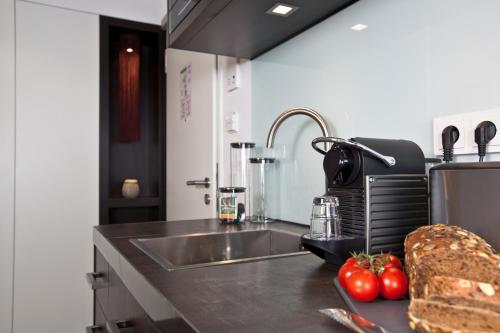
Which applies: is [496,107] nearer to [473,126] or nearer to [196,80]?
[473,126]

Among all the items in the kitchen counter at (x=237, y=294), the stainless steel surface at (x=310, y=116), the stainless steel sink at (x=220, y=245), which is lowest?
the stainless steel sink at (x=220, y=245)

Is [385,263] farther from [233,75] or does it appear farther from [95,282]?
[233,75]

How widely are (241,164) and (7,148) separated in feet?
5.34

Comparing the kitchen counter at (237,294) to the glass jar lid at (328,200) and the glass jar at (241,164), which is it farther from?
the glass jar at (241,164)

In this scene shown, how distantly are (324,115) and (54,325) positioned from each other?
7.31 ft

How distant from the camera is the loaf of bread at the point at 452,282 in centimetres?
41

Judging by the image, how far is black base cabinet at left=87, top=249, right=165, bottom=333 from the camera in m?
0.85

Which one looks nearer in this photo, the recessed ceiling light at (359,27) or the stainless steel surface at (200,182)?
the recessed ceiling light at (359,27)

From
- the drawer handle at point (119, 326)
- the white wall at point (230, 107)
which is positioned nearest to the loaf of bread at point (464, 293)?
the drawer handle at point (119, 326)

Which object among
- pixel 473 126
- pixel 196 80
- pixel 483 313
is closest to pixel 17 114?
pixel 196 80

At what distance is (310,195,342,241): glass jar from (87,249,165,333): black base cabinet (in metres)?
0.39

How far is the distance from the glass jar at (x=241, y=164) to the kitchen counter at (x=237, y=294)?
75cm

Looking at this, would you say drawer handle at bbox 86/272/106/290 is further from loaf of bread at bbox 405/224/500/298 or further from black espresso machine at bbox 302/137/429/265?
loaf of bread at bbox 405/224/500/298

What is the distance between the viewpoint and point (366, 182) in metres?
0.80
